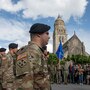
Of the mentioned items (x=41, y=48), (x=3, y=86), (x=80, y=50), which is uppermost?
(x=80, y=50)

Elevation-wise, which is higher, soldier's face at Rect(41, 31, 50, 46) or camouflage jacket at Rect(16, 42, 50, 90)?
soldier's face at Rect(41, 31, 50, 46)

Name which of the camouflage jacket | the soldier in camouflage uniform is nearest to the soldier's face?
the soldier in camouflage uniform

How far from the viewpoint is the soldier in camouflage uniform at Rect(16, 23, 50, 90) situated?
4.89m

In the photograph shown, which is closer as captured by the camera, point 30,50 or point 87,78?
point 30,50

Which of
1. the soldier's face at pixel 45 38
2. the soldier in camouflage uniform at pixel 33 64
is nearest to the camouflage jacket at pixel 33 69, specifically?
the soldier in camouflage uniform at pixel 33 64

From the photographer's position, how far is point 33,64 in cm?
496

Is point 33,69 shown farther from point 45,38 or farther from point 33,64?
point 45,38

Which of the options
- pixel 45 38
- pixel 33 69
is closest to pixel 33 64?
pixel 33 69

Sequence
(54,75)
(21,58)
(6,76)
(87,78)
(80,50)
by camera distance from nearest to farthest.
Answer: (21,58) → (6,76) → (87,78) → (54,75) → (80,50)

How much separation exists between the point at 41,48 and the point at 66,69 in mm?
23346

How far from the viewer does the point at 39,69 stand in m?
5.01

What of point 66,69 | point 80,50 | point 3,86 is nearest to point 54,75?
point 66,69

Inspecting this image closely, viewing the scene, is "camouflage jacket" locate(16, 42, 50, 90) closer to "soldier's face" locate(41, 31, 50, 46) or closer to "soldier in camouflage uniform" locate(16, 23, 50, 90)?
"soldier in camouflage uniform" locate(16, 23, 50, 90)

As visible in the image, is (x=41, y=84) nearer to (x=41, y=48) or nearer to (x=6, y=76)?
(x=41, y=48)
